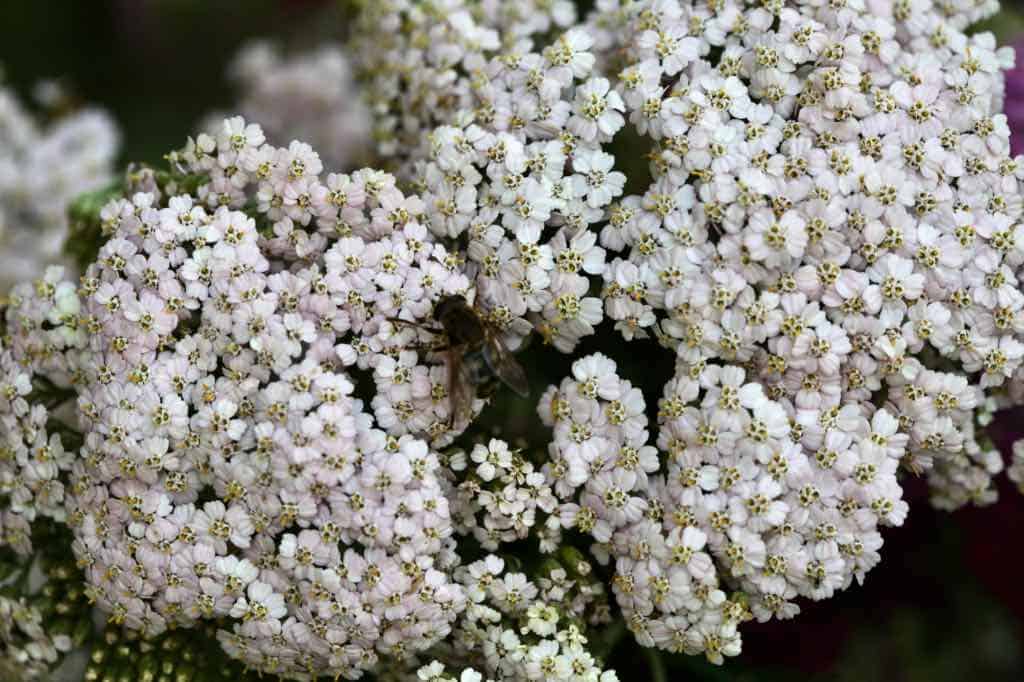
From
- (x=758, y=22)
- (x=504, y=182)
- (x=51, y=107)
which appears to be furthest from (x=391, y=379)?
(x=51, y=107)

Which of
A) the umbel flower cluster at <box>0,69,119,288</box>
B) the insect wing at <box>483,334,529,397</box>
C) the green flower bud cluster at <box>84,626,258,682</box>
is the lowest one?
the green flower bud cluster at <box>84,626,258,682</box>

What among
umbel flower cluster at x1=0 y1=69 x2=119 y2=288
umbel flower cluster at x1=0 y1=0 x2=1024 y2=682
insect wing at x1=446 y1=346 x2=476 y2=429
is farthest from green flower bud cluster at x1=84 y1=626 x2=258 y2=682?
umbel flower cluster at x1=0 y1=69 x2=119 y2=288

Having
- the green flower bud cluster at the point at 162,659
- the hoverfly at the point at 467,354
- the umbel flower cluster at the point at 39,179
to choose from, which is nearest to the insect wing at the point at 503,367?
the hoverfly at the point at 467,354

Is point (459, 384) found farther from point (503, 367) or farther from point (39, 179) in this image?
point (39, 179)

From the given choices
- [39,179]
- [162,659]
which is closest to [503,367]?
[162,659]

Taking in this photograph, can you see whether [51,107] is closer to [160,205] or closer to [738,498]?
[160,205]

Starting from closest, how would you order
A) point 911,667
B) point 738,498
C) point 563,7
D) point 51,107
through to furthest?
point 738,498 < point 563,7 < point 911,667 < point 51,107

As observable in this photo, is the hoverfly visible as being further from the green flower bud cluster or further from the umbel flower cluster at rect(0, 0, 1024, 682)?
the green flower bud cluster
